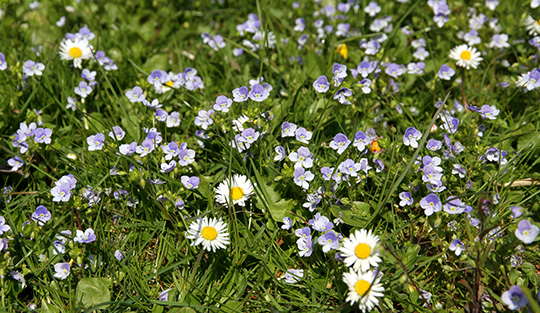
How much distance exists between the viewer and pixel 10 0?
4695 mm

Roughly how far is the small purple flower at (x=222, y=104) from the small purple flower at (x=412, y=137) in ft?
3.93

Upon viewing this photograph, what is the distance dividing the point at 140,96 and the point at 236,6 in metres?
1.71

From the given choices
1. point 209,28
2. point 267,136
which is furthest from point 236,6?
point 267,136

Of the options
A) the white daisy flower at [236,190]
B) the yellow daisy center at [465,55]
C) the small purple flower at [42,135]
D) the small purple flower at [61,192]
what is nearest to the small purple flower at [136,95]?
the small purple flower at [42,135]

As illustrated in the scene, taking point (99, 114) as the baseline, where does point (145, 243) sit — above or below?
below

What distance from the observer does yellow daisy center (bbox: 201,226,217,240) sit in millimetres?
2684

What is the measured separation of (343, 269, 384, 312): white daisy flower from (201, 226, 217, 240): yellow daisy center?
780 millimetres

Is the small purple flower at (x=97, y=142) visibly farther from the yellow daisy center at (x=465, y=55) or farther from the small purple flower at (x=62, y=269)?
the yellow daisy center at (x=465, y=55)

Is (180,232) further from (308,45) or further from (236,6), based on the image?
(236,6)

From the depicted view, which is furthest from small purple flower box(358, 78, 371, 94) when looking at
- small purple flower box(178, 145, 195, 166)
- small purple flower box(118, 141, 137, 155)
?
small purple flower box(118, 141, 137, 155)

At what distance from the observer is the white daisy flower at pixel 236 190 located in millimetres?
2904

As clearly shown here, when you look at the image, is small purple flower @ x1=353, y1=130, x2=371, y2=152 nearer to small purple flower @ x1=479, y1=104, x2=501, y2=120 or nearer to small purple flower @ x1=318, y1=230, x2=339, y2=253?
small purple flower @ x1=318, y1=230, x2=339, y2=253

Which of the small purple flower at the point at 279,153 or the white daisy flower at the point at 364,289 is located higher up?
the small purple flower at the point at 279,153

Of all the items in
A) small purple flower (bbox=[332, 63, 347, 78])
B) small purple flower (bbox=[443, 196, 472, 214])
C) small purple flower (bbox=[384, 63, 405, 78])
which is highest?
small purple flower (bbox=[384, 63, 405, 78])
